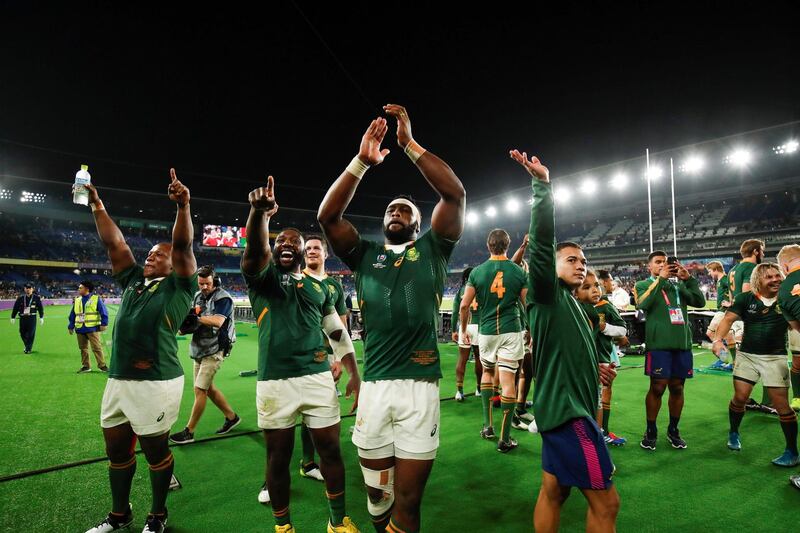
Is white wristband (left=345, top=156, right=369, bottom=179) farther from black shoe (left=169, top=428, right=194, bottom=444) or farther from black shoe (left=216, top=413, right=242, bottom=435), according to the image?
black shoe (left=216, top=413, right=242, bottom=435)

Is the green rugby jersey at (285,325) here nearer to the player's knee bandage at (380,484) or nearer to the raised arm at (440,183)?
the player's knee bandage at (380,484)

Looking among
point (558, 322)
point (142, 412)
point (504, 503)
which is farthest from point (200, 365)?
point (558, 322)

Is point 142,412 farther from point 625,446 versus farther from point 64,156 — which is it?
point 64,156

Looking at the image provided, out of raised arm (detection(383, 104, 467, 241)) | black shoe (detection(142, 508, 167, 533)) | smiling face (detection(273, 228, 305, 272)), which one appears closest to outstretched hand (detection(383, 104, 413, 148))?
raised arm (detection(383, 104, 467, 241))

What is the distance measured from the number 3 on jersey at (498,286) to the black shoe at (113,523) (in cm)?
462

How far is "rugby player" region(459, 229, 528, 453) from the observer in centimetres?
540

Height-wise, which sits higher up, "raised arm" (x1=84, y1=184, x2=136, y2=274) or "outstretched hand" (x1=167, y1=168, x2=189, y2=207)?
"outstretched hand" (x1=167, y1=168, x2=189, y2=207)

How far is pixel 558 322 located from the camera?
8.21 feet

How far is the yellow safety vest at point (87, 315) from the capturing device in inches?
420

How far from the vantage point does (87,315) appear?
10.7 m

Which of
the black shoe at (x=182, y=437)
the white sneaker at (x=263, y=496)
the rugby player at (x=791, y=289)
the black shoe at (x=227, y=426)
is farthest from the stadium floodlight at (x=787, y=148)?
the black shoe at (x=182, y=437)

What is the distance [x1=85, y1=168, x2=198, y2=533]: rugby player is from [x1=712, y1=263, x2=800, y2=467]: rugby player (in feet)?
18.8

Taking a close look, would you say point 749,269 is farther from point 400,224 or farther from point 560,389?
point 400,224

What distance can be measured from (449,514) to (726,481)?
117 inches
